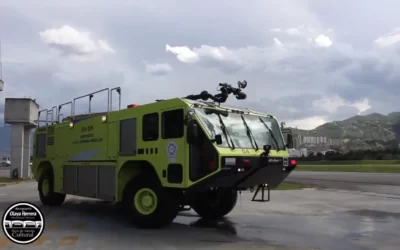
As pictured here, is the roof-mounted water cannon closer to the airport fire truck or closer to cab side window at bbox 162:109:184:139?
the airport fire truck

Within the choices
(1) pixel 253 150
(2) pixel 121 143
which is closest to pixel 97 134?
(2) pixel 121 143

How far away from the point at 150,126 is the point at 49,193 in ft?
18.9

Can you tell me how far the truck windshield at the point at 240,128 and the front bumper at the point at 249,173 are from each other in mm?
435

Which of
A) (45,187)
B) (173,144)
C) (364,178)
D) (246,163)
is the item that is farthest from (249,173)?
(364,178)

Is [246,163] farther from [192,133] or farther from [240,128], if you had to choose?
[192,133]

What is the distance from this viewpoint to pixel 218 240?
8852 mm

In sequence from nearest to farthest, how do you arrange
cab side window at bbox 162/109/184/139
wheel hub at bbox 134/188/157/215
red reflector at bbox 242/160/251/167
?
red reflector at bbox 242/160/251/167, cab side window at bbox 162/109/184/139, wheel hub at bbox 134/188/157/215

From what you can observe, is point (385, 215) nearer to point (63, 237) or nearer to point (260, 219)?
point (260, 219)

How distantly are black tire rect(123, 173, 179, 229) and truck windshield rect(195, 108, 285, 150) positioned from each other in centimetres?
170

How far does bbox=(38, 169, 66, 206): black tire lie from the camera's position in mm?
14055

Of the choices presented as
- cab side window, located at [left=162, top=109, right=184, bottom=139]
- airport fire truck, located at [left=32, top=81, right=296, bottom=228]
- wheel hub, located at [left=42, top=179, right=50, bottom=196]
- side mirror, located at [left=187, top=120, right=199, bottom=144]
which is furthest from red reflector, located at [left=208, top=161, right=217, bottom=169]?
wheel hub, located at [left=42, top=179, right=50, bottom=196]

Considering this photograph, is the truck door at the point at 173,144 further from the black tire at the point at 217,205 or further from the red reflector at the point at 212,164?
the black tire at the point at 217,205

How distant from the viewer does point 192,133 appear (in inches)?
344

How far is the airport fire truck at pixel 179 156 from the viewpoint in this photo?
29.5 ft
